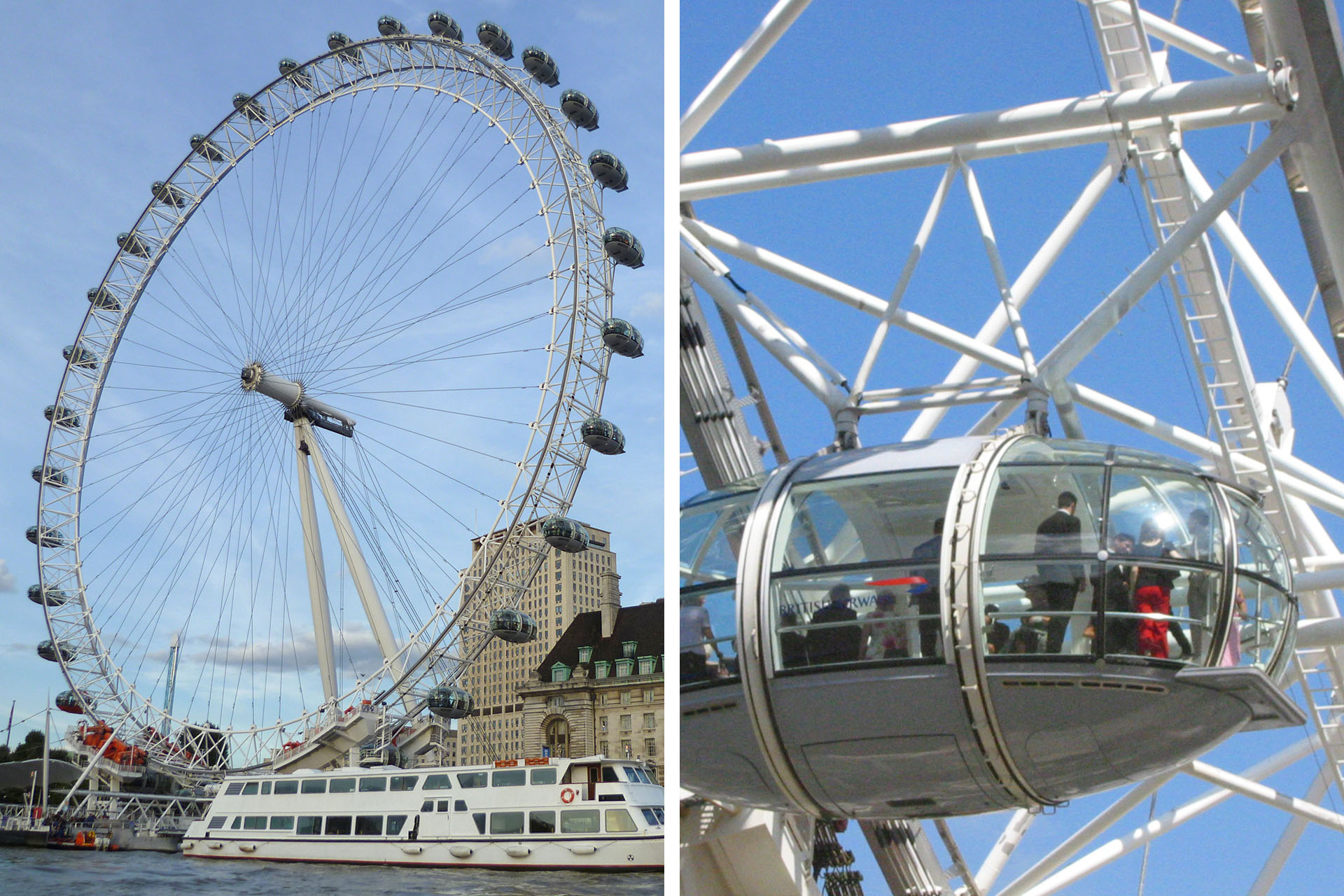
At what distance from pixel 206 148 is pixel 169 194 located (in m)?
1.60

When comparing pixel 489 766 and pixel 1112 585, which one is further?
pixel 489 766

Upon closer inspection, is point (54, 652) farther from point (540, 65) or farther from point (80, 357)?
point (540, 65)

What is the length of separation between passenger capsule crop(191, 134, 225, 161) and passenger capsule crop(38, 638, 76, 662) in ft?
43.3

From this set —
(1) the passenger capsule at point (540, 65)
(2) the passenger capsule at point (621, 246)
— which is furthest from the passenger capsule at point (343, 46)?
(2) the passenger capsule at point (621, 246)

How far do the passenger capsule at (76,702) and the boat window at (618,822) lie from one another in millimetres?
15358

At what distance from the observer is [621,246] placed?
26453mm

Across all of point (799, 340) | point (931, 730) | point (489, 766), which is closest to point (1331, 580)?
point (799, 340)

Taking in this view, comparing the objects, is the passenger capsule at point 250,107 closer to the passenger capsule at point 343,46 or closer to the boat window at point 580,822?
the passenger capsule at point 343,46

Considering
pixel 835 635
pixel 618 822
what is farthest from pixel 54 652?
pixel 835 635

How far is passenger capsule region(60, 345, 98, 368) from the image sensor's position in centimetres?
3272

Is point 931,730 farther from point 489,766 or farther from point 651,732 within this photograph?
point 651,732

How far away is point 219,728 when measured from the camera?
102 feet

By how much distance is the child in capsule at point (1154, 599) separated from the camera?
438cm

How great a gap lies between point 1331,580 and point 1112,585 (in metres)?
3.75
